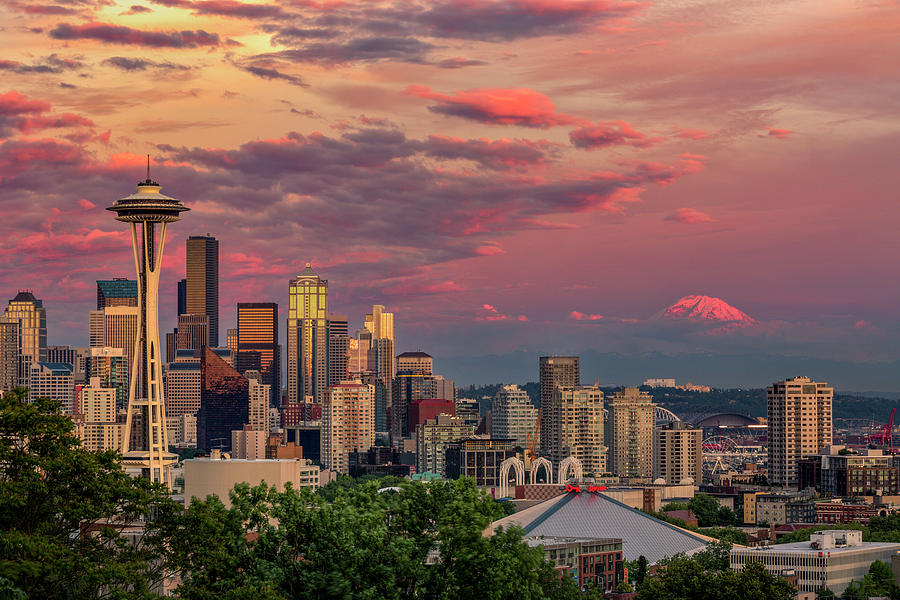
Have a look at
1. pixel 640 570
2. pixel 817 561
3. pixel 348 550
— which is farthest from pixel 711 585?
pixel 817 561

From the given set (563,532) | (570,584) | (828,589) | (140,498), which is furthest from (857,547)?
(140,498)

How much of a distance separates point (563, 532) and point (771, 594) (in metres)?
80.5

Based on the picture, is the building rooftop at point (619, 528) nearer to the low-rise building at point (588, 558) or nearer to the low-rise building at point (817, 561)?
the low-rise building at point (588, 558)

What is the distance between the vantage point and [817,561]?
6353 inches

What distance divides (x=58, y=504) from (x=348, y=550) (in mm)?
11870

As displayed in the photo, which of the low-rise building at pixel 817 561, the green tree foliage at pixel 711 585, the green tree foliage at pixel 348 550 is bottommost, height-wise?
the low-rise building at pixel 817 561

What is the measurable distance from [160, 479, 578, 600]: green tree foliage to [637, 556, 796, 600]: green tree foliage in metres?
39.5

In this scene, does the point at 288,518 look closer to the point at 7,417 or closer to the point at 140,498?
the point at 140,498

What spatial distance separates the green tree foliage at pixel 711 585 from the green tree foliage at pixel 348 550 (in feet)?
129

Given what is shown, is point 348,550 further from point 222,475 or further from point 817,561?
point 817,561

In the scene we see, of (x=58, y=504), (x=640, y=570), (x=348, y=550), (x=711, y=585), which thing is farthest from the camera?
(x=640, y=570)

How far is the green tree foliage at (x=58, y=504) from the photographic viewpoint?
2255 inches

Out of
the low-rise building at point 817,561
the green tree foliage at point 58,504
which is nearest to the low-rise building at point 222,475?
the green tree foliage at point 58,504

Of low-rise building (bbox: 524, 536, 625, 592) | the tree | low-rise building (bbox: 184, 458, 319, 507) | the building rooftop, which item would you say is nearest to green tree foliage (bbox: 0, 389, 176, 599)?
low-rise building (bbox: 184, 458, 319, 507)
